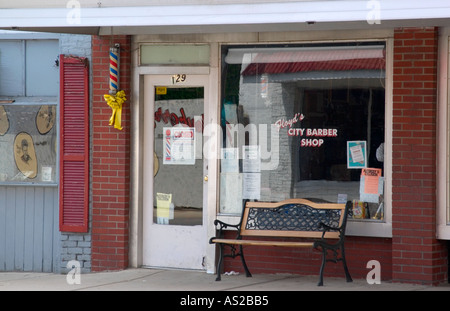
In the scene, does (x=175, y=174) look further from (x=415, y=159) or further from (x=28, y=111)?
(x=415, y=159)

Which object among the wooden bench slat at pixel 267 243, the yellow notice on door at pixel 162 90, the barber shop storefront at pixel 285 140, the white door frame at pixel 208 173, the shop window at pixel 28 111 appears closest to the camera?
the wooden bench slat at pixel 267 243

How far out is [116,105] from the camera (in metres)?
10.2

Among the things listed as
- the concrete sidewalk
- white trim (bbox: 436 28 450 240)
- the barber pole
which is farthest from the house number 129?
white trim (bbox: 436 28 450 240)

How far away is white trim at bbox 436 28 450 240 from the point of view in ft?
29.6

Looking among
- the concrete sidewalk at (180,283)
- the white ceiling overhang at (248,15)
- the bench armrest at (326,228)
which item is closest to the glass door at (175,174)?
the concrete sidewalk at (180,283)

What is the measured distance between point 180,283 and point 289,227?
1.36m

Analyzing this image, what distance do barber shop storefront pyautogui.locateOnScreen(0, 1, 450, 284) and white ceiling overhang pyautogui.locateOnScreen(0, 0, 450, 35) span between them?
6cm

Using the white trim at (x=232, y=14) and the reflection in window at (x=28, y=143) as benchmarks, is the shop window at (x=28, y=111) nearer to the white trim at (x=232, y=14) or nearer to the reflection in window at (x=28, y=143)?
the reflection in window at (x=28, y=143)

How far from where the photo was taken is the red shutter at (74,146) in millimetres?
10461

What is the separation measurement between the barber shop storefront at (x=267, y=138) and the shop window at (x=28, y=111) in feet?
2.22

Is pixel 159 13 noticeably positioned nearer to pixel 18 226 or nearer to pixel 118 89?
pixel 118 89

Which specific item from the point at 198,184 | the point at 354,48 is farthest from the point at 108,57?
the point at 354,48

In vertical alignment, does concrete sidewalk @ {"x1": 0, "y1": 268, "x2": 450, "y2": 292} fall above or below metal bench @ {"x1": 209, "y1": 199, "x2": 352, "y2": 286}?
below

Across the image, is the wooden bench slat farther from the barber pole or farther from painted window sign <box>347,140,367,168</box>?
the barber pole
